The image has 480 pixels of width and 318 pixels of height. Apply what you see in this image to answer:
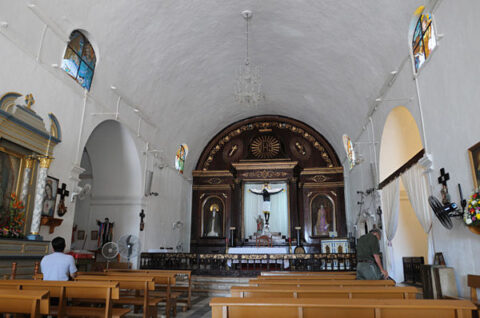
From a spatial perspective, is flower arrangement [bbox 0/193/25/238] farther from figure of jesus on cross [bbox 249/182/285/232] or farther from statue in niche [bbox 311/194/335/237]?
statue in niche [bbox 311/194/335/237]

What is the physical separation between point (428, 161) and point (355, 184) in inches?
319

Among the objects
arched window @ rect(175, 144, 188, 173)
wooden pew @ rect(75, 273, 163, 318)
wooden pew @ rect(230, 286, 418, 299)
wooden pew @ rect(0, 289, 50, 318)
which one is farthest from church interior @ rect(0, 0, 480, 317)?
wooden pew @ rect(75, 273, 163, 318)

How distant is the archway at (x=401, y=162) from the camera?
11055 mm

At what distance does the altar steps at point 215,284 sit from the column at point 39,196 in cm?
420

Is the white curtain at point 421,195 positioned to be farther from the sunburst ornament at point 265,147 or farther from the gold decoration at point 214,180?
the gold decoration at point 214,180

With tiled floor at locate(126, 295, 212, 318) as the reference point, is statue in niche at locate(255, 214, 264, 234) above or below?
above

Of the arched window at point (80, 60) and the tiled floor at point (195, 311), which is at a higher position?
the arched window at point (80, 60)

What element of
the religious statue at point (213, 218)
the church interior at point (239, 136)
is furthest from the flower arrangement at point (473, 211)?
the religious statue at point (213, 218)

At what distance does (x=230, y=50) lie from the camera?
1314 centimetres

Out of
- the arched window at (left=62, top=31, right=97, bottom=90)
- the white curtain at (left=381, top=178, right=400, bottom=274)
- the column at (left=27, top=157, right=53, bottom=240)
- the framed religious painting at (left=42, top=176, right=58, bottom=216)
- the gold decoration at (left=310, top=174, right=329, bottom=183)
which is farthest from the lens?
the gold decoration at (left=310, top=174, right=329, bottom=183)

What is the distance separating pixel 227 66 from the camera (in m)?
14.2

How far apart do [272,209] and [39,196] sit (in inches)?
493

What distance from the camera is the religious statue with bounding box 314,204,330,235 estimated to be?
57.8 feet

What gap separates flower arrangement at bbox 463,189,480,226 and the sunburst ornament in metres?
13.7
